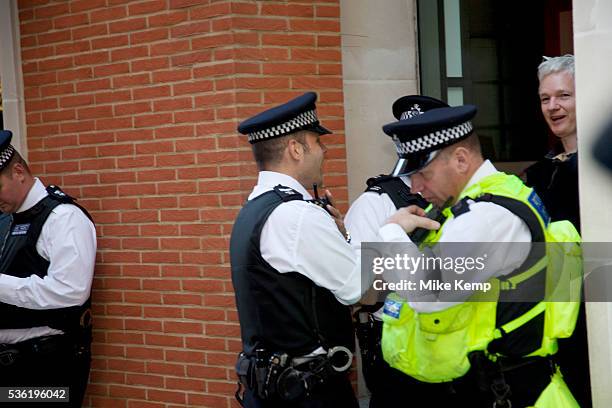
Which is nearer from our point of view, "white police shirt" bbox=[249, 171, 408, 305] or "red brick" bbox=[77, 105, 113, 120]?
"white police shirt" bbox=[249, 171, 408, 305]

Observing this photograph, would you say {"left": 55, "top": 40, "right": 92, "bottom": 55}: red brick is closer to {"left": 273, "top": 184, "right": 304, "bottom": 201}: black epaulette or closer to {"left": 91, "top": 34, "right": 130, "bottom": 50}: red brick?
{"left": 91, "top": 34, "right": 130, "bottom": 50}: red brick

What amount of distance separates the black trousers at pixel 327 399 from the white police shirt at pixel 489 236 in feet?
2.58

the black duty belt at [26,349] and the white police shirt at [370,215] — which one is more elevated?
the white police shirt at [370,215]

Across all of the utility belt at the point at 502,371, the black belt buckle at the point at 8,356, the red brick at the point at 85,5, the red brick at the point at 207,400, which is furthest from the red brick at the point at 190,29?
the utility belt at the point at 502,371

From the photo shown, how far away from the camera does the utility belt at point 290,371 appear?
374 cm

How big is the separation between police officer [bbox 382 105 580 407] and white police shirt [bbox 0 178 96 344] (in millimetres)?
2406

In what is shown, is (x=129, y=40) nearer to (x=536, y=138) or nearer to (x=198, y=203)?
(x=198, y=203)

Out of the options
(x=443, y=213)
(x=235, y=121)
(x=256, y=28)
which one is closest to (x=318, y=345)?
(x=443, y=213)

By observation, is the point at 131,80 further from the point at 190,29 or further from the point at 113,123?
the point at 190,29

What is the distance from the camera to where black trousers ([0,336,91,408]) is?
5.16 m

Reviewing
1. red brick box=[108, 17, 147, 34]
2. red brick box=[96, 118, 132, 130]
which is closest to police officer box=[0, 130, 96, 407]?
red brick box=[96, 118, 132, 130]

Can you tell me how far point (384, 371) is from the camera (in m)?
4.20

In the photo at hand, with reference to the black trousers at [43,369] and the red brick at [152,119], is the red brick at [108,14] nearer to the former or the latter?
the red brick at [152,119]

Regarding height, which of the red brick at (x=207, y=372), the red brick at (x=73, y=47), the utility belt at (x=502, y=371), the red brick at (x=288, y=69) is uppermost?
the red brick at (x=73, y=47)
